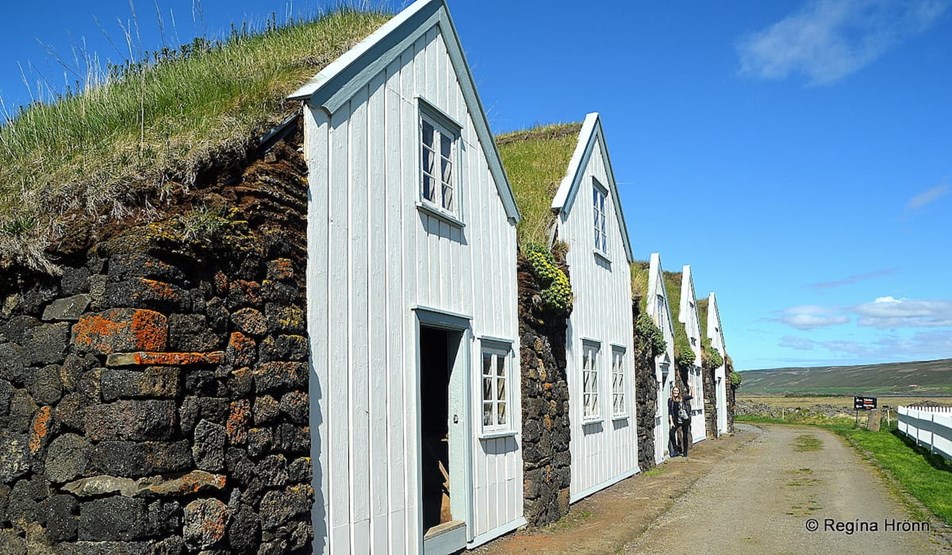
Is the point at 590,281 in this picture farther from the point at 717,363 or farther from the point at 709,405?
the point at 717,363

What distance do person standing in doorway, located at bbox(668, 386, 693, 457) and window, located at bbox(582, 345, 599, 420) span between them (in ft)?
26.5

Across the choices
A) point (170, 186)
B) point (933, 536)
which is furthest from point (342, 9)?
point (933, 536)

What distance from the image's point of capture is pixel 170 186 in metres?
5.75

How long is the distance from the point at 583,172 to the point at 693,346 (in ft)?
55.7

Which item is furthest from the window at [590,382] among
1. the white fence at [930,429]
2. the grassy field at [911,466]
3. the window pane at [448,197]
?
the white fence at [930,429]

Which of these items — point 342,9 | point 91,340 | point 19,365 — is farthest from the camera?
point 342,9

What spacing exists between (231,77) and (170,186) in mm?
2399

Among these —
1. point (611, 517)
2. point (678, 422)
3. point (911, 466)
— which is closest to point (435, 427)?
point (611, 517)

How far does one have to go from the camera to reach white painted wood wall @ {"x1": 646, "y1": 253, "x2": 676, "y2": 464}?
21.0m

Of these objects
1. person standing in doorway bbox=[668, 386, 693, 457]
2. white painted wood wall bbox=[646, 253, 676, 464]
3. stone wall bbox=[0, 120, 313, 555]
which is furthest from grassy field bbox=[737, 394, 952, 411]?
stone wall bbox=[0, 120, 313, 555]

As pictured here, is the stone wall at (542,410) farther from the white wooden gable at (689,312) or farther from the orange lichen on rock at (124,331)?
the white wooden gable at (689,312)

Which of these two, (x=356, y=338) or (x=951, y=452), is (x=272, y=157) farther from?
(x=951, y=452)

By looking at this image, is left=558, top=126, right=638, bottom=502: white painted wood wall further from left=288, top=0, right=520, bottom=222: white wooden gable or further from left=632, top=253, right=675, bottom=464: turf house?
left=288, top=0, right=520, bottom=222: white wooden gable

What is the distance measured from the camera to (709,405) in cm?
3077
